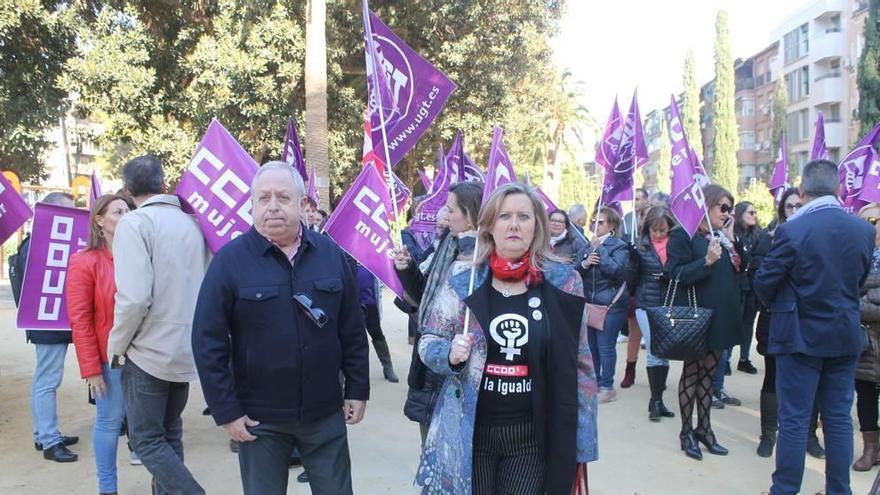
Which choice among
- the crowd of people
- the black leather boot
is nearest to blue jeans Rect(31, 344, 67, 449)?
the crowd of people

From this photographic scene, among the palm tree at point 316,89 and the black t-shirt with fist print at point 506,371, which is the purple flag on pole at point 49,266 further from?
the palm tree at point 316,89

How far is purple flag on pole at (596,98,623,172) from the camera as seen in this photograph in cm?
832

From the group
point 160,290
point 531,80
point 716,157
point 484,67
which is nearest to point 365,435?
point 160,290

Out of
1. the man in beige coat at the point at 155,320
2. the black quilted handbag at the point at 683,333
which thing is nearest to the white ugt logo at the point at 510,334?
the man in beige coat at the point at 155,320

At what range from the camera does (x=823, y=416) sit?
14.2 feet

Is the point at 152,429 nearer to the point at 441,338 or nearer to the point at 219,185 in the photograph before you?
the point at 219,185

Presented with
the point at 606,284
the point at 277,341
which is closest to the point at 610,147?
the point at 606,284

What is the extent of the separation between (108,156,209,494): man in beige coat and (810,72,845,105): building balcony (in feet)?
159

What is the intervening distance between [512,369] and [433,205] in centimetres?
653

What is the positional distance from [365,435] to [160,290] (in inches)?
115

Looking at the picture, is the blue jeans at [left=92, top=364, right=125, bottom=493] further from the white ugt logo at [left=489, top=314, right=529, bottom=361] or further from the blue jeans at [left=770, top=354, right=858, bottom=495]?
the blue jeans at [left=770, top=354, right=858, bottom=495]

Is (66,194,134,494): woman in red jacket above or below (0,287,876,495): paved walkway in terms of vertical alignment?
above

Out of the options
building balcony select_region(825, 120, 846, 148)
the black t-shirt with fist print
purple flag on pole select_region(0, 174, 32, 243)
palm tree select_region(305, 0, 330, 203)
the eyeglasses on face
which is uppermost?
building balcony select_region(825, 120, 846, 148)

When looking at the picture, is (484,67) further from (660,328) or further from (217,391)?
(217,391)
